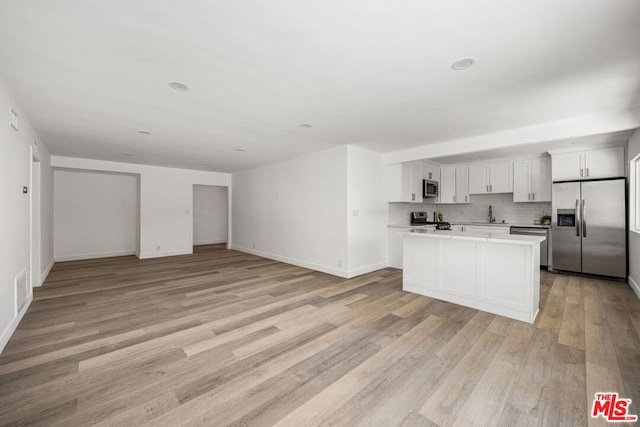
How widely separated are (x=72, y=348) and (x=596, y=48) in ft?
16.4

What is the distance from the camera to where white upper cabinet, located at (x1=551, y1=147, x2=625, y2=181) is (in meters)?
4.65

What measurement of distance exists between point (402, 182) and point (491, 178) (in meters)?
2.39

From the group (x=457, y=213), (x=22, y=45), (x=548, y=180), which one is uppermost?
(x=22, y=45)

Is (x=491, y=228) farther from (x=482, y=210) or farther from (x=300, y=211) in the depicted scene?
(x=300, y=211)

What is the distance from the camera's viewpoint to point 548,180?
5.70 m

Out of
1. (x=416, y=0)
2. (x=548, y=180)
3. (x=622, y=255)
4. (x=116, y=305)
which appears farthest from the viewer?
(x=548, y=180)

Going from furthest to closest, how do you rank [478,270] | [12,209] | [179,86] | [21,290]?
[478,270]
[21,290]
[12,209]
[179,86]

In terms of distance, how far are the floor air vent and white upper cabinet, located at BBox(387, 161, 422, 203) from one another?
5.76 metres

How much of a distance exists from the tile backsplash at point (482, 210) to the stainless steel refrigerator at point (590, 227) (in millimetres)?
1059

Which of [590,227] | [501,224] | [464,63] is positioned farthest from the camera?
[501,224]

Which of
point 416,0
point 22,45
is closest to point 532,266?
point 416,0

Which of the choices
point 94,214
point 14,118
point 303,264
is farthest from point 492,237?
point 94,214

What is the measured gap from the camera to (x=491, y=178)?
6410 mm

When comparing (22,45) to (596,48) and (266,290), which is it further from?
(596,48)
